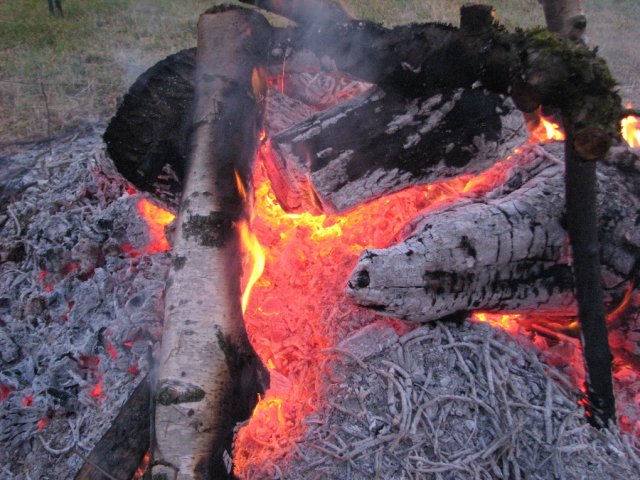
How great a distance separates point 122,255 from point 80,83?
13.4ft

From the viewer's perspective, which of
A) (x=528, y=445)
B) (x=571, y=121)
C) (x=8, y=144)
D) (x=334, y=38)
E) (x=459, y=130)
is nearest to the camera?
(x=571, y=121)

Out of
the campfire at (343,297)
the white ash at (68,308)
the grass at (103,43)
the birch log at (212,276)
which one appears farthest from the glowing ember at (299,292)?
the grass at (103,43)

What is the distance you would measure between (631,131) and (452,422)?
231 centimetres

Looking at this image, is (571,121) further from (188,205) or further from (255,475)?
(255,475)

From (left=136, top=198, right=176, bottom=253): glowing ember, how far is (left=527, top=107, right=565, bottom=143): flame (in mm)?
2408

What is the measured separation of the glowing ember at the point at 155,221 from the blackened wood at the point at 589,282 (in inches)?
94.4

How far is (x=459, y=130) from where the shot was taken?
2.69 metres

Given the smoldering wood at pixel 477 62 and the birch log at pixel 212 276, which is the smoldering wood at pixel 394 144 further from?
the birch log at pixel 212 276

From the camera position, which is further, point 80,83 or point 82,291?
point 80,83

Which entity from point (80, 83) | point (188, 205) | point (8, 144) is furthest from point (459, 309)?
point (80, 83)

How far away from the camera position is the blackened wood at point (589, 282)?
1941 millimetres

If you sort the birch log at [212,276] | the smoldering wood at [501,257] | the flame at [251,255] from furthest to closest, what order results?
the flame at [251,255] < the smoldering wood at [501,257] < the birch log at [212,276]

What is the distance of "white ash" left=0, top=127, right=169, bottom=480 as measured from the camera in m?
2.48

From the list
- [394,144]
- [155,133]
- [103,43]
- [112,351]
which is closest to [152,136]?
[155,133]
